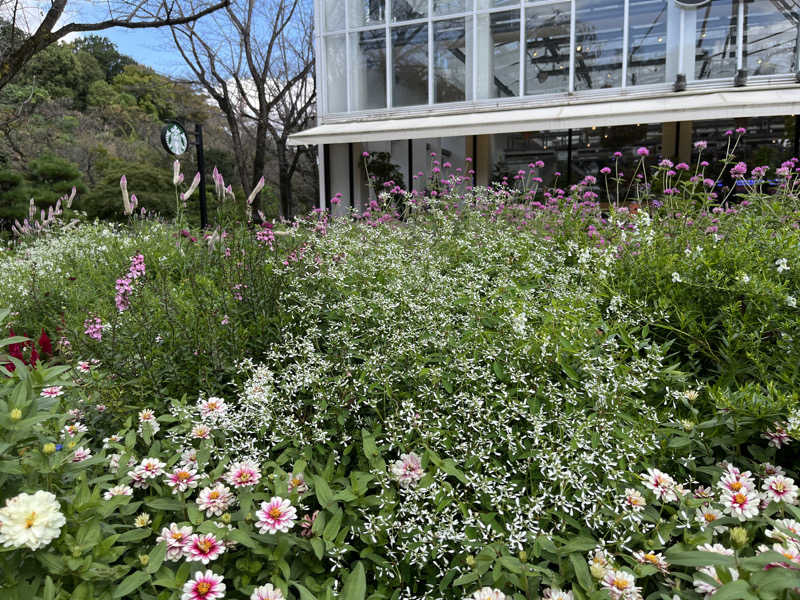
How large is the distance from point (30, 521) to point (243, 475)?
21.8 inches

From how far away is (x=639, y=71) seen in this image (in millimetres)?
10469

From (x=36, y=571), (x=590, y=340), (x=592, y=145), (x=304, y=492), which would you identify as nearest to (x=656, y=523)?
(x=590, y=340)

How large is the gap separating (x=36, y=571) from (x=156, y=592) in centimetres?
28

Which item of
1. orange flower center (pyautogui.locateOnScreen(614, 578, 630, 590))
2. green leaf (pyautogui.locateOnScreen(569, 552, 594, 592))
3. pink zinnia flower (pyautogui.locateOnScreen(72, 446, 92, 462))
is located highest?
pink zinnia flower (pyautogui.locateOnScreen(72, 446, 92, 462))

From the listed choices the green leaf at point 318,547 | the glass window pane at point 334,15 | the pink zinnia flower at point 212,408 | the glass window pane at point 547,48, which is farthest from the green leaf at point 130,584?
the glass window pane at point 334,15

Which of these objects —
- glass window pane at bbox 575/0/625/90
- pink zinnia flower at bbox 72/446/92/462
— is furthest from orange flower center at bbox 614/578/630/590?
glass window pane at bbox 575/0/625/90

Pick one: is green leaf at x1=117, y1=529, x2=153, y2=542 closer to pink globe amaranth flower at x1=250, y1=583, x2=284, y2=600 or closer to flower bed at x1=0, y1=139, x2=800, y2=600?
flower bed at x1=0, y1=139, x2=800, y2=600

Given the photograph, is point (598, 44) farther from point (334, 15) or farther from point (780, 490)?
point (780, 490)

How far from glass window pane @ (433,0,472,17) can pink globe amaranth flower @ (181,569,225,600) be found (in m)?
12.4

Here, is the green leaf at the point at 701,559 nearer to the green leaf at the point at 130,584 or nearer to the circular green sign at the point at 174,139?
the green leaf at the point at 130,584

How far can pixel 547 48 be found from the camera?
36.4 feet

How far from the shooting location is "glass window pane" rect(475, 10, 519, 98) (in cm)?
1127

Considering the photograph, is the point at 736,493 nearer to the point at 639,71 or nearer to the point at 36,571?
the point at 36,571

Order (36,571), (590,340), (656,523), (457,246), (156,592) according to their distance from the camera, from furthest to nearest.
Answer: (457,246), (590,340), (656,523), (156,592), (36,571)
